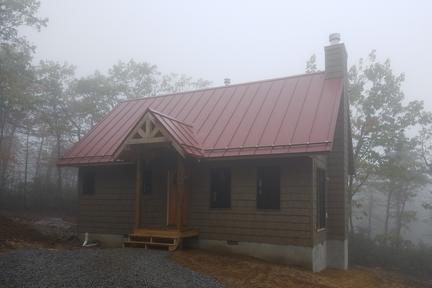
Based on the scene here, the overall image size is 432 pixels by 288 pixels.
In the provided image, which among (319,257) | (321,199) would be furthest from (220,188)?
(319,257)

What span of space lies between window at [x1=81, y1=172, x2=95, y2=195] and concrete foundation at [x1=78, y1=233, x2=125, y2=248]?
5.50ft

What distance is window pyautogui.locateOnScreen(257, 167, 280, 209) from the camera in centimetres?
1222

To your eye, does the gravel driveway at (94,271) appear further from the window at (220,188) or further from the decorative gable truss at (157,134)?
the decorative gable truss at (157,134)

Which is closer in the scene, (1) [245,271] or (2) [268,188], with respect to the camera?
(1) [245,271]

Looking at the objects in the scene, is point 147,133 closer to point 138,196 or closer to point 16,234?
point 138,196

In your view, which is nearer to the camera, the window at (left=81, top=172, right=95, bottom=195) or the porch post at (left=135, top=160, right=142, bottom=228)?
the porch post at (left=135, top=160, right=142, bottom=228)

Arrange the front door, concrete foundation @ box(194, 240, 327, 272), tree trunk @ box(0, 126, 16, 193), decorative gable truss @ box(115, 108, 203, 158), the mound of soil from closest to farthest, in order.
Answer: concrete foundation @ box(194, 240, 327, 272) < decorative gable truss @ box(115, 108, 203, 158) < the mound of soil < the front door < tree trunk @ box(0, 126, 16, 193)

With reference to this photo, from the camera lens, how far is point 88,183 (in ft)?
51.7

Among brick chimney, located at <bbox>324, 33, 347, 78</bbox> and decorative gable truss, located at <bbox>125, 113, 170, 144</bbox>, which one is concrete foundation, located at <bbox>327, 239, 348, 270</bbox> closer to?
brick chimney, located at <bbox>324, 33, 347, 78</bbox>

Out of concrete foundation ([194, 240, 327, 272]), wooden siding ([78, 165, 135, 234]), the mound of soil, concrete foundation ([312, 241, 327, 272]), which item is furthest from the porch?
the mound of soil

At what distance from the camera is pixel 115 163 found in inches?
564

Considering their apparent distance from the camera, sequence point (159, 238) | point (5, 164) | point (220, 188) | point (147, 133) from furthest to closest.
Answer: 1. point (5, 164)
2. point (220, 188)
3. point (159, 238)
4. point (147, 133)

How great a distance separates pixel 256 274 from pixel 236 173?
377 cm

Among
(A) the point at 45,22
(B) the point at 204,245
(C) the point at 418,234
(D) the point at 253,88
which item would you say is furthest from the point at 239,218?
(C) the point at 418,234
